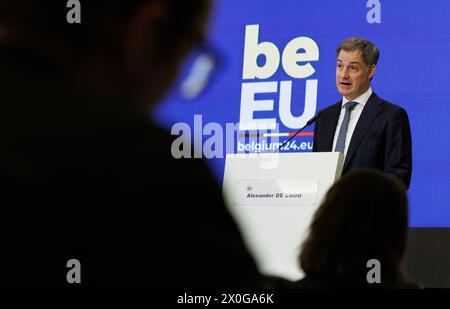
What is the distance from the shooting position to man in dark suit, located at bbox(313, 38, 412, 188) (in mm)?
4422

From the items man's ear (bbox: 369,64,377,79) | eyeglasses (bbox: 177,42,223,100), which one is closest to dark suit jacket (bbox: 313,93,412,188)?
man's ear (bbox: 369,64,377,79)

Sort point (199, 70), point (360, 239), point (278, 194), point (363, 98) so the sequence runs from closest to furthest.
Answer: point (199, 70) < point (360, 239) < point (278, 194) < point (363, 98)

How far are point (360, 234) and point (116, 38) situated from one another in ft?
4.20

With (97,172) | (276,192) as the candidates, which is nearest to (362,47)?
(276,192)

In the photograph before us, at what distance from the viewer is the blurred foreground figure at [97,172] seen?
1.76ft

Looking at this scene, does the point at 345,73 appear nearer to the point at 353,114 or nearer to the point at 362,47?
the point at 362,47

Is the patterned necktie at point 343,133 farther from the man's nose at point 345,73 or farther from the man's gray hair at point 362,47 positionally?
the man's gray hair at point 362,47

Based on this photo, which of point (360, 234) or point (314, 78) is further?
point (314, 78)

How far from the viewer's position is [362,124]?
177 inches

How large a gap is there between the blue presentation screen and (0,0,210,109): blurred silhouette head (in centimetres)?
409

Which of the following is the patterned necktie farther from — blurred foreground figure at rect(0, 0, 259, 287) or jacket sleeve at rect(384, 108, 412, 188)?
blurred foreground figure at rect(0, 0, 259, 287)

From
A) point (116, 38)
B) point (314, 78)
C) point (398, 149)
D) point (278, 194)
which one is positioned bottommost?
point (278, 194)

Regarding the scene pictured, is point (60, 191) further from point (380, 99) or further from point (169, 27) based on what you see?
point (380, 99)

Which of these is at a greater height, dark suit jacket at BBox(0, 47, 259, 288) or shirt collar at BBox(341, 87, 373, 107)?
dark suit jacket at BBox(0, 47, 259, 288)
